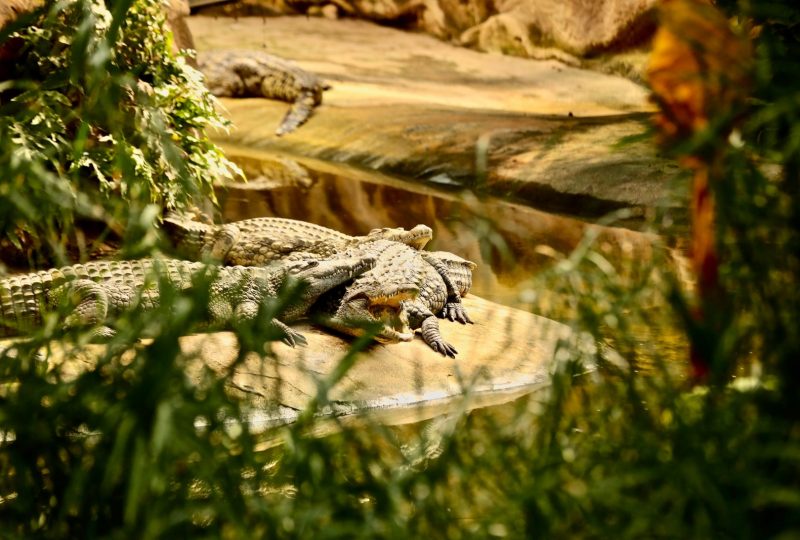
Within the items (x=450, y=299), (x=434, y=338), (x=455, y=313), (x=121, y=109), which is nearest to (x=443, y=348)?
(x=434, y=338)

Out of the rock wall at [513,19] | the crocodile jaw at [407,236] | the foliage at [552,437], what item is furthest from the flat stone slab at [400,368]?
the rock wall at [513,19]

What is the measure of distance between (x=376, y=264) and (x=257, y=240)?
1.07m

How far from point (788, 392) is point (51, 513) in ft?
4.86

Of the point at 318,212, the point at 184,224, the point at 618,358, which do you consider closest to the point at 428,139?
the point at 318,212

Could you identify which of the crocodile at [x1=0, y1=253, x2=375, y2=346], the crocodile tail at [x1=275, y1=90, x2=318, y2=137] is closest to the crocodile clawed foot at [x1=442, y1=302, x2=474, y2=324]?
the crocodile at [x1=0, y1=253, x2=375, y2=346]

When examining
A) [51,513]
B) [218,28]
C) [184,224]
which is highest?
[51,513]

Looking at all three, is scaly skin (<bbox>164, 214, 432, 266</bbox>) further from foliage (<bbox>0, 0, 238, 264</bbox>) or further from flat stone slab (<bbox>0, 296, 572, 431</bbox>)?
flat stone slab (<bbox>0, 296, 572, 431</bbox>)

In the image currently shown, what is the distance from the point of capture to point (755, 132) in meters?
2.21

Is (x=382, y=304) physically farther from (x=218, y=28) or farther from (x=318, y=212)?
(x=218, y=28)

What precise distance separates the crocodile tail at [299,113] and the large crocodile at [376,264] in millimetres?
4861

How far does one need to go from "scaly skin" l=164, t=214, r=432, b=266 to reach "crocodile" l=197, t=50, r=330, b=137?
6.01 metres

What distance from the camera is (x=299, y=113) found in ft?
36.4

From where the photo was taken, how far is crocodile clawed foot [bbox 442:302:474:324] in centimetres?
→ 537

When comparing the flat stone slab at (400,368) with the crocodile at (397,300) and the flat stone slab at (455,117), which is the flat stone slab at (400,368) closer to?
the crocodile at (397,300)
